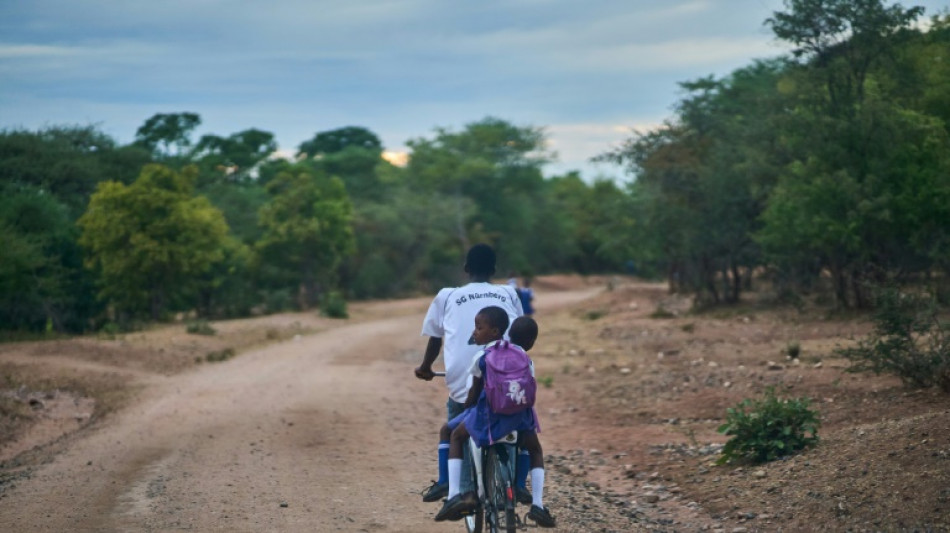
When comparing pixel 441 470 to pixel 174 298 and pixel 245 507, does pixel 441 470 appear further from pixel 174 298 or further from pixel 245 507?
pixel 174 298

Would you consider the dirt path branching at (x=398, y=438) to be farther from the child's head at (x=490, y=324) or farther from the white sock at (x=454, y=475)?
the child's head at (x=490, y=324)

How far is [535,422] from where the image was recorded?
654 cm

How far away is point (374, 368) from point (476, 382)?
14.9 metres

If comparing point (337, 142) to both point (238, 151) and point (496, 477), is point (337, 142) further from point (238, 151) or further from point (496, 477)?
point (496, 477)

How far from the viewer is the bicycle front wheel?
20.6 ft

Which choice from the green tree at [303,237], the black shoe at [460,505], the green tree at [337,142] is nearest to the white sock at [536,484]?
the black shoe at [460,505]

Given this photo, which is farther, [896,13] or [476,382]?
[896,13]

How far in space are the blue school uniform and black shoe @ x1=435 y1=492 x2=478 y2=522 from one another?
0.43m

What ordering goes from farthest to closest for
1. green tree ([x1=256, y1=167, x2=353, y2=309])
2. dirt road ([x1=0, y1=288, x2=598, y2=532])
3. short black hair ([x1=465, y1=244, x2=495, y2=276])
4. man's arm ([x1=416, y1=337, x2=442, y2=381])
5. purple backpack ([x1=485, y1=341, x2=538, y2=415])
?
green tree ([x1=256, y1=167, x2=353, y2=309]), dirt road ([x1=0, y1=288, x2=598, y2=532]), man's arm ([x1=416, y1=337, x2=442, y2=381]), short black hair ([x1=465, y1=244, x2=495, y2=276]), purple backpack ([x1=485, y1=341, x2=538, y2=415])

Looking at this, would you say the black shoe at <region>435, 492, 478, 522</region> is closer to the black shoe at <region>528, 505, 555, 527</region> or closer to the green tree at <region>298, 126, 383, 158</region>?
the black shoe at <region>528, 505, 555, 527</region>

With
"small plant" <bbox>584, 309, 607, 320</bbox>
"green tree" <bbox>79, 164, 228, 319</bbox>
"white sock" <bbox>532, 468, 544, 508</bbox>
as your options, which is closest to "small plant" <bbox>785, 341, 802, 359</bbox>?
"white sock" <bbox>532, 468, 544, 508</bbox>

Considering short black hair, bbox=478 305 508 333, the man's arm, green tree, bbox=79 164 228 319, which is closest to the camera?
short black hair, bbox=478 305 508 333

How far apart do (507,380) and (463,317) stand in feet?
2.36

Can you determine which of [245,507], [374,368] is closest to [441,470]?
[245,507]
